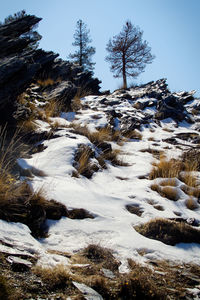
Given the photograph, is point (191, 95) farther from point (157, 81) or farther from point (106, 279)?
point (106, 279)

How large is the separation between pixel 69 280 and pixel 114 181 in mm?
2946

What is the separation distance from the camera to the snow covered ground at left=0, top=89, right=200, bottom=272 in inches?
91.3

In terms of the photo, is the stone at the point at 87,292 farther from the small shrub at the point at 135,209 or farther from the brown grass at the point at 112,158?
the brown grass at the point at 112,158

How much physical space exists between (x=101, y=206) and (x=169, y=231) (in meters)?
1.02

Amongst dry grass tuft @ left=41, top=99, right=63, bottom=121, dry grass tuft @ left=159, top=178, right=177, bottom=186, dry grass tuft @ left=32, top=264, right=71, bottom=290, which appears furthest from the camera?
dry grass tuft @ left=41, top=99, right=63, bottom=121

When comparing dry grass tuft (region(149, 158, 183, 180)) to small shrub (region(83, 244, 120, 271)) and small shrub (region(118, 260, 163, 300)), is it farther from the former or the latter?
small shrub (region(118, 260, 163, 300))

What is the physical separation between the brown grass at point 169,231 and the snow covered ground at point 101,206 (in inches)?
3.9

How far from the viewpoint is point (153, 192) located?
4.14 m

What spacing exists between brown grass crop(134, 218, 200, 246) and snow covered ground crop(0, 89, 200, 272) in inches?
3.9

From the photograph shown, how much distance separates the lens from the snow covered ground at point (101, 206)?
2.32m

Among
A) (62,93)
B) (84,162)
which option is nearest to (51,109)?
(62,93)

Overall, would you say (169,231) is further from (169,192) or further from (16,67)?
(16,67)

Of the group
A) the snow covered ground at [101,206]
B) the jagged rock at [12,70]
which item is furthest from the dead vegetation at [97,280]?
the jagged rock at [12,70]

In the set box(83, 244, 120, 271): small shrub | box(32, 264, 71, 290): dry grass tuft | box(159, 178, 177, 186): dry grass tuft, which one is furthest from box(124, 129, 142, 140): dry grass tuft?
box(32, 264, 71, 290): dry grass tuft
